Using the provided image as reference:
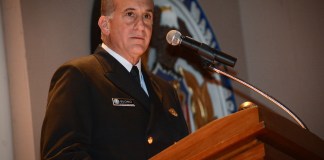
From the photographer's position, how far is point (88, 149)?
1562 millimetres

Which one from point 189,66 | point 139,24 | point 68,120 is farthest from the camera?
point 189,66

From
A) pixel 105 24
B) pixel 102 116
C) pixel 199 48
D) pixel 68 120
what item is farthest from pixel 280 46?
pixel 68 120

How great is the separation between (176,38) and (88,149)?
0.46 m

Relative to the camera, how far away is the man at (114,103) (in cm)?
155

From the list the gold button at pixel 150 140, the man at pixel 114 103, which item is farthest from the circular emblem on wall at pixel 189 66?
the gold button at pixel 150 140

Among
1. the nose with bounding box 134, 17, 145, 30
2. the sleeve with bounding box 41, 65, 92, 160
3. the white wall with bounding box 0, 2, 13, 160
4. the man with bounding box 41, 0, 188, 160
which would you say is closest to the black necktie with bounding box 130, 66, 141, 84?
the man with bounding box 41, 0, 188, 160

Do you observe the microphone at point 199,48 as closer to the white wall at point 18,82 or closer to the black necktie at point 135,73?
the black necktie at point 135,73

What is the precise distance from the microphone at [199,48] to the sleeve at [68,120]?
1.11 ft

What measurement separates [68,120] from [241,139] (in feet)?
2.13

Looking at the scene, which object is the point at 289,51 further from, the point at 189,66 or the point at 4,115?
the point at 4,115

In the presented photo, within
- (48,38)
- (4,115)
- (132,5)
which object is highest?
(132,5)

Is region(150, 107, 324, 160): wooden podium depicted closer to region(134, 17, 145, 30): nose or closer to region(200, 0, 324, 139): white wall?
region(134, 17, 145, 30): nose

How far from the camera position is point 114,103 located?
5.63 ft

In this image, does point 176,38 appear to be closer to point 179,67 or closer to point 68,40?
point 68,40
